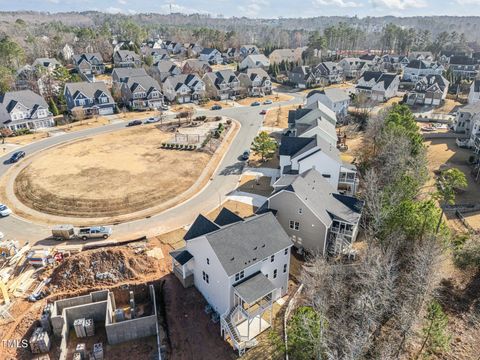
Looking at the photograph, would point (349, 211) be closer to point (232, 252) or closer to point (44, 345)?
point (232, 252)

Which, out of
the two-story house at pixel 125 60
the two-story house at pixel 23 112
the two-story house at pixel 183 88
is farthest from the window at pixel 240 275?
the two-story house at pixel 125 60

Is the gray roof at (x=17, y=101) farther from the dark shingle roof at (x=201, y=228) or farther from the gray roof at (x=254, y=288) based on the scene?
the gray roof at (x=254, y=288)

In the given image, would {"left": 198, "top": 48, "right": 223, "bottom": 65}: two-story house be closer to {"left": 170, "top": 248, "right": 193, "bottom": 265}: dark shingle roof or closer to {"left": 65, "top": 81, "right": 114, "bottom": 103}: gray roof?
{"left": 65, "top": 81, "right": 114, "bottom": 103}: gray roof

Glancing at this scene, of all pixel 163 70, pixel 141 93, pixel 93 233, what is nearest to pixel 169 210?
pixel 93 233

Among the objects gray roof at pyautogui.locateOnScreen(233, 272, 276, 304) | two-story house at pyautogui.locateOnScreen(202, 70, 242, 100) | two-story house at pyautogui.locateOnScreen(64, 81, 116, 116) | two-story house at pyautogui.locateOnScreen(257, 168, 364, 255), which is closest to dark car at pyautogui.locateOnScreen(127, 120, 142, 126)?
two-story house at pyautogui.locateOnScreen(64, 81, 116, 116)

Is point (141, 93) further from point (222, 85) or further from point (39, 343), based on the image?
point (39, 343)

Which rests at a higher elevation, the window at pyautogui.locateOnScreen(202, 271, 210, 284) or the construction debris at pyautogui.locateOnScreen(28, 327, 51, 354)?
the window at pyautogui.locateOnScreen(202, 271, 210, 284)
